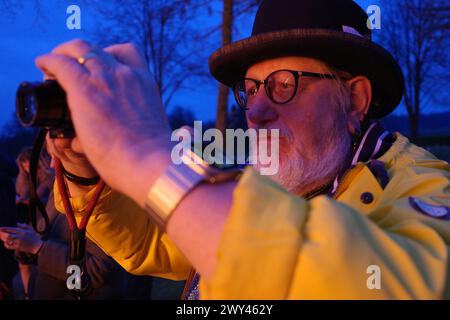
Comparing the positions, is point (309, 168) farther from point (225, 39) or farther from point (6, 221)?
point (225, 39)

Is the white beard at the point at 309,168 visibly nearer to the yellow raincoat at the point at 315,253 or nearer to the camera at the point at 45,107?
the yellow raincoat at the point at 315,253

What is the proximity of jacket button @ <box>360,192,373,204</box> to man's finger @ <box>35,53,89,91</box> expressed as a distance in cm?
86

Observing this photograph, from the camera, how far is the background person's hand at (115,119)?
75 cm

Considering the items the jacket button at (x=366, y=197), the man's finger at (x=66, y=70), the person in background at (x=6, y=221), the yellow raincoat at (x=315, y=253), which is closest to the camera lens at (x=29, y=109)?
the man's finger at (x=66, y=70)

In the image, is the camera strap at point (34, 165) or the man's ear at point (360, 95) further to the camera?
the man's ear at point (360, 95)

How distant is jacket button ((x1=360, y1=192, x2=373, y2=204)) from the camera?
1217mm

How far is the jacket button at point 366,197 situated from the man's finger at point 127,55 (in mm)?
749

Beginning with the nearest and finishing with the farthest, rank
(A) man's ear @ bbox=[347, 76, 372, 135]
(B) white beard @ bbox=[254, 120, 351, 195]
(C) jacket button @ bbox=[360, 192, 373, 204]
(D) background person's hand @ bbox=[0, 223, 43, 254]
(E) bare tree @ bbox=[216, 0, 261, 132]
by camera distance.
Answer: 1. (C) jacket button @ bbox=[360, 192, 373, 204]
2. (B) white beard @ bbox=[254, 120, 351, 195]
3. (A) man's ear @ bbox=[347, 76, 372, 135]
4. (D) background person's hand @ bbox=[0, 223, 43, 254]
5. (E) bare tree @ bbox=[216, 0, 261, 132]

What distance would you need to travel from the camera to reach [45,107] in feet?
2.96

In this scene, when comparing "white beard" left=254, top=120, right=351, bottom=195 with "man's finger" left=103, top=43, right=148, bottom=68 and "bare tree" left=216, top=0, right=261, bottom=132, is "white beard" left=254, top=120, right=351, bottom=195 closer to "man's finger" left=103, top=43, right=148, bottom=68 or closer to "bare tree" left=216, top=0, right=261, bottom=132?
"man's finger" left=103, top=43, right=148, bottom=68

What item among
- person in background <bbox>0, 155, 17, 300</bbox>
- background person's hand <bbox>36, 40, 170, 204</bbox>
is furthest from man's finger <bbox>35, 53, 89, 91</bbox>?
person in background <bbox>0, 155, 17, 300</bbox>

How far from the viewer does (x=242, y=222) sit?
0.69m

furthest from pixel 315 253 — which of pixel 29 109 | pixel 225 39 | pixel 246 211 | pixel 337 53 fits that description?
pixel 225 39
